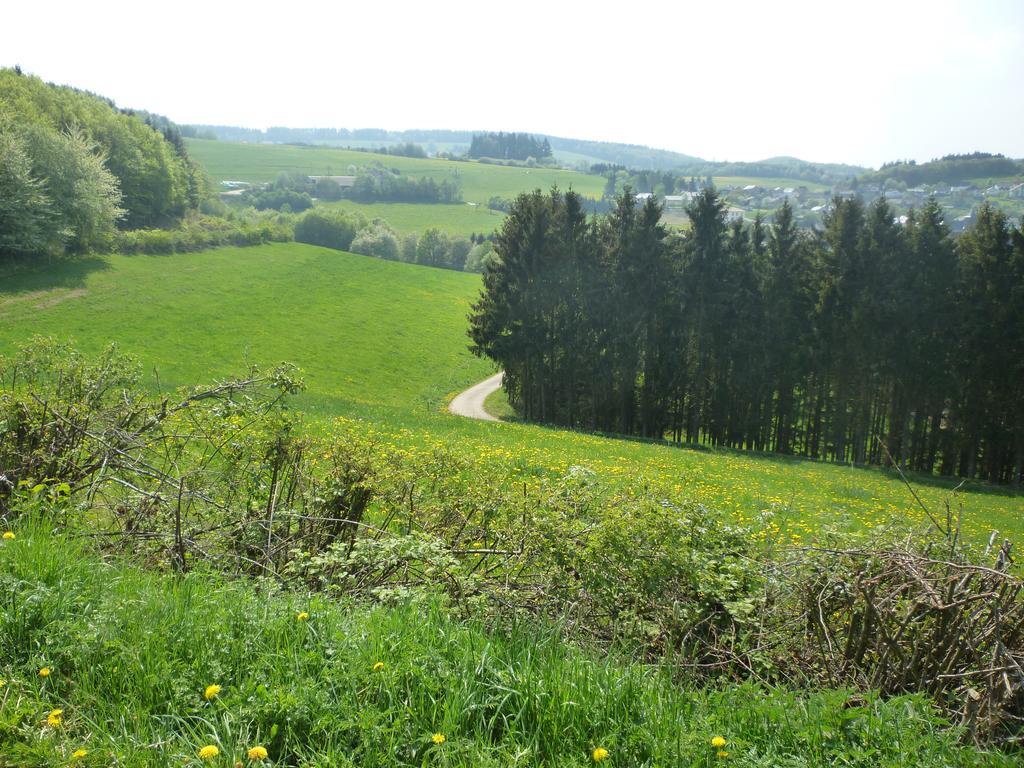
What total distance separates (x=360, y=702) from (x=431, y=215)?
121m

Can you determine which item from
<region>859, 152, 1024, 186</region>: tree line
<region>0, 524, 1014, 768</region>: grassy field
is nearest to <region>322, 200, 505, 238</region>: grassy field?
<region>859, 152, 1024, 186</region>: tree line

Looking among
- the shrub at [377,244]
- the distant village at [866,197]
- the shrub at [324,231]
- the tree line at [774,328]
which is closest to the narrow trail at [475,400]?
the tree line at [774,328]

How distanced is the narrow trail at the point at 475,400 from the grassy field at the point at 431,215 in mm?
59149

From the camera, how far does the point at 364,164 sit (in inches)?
6594

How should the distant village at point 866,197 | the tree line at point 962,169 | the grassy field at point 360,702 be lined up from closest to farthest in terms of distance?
the grassy field at point 360,702, the distant village at point 866,197, the tree line at point 962,169

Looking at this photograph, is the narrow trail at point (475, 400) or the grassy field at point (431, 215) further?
the grassy field at point (431, 215)

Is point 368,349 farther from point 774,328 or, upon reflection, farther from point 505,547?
point 505,547

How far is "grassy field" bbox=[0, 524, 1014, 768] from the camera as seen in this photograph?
3096mm

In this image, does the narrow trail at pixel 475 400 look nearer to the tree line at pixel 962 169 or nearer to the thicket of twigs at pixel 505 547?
the thicket of twigs at pixel 505 547

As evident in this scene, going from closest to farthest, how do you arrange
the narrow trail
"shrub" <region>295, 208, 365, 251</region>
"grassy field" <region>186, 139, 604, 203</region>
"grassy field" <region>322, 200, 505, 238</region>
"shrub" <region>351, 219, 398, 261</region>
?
the narrow trail < "shrub" <region>351, 219, 398, 261</region> < "shrub" <region>295, 208, 365, 251</region> < "grassy field" <region>322, 200, 505, 238</region> < "grassy field" <region>186, 139, 604, 203</region>

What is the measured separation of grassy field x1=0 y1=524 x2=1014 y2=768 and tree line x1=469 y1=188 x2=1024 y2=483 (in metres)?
32.2

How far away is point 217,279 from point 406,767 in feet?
193

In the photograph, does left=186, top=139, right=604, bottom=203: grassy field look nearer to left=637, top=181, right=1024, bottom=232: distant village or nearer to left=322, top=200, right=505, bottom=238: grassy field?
left=322, top=200, right=505, bottom=238: grassy field

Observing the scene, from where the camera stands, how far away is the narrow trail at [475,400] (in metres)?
40.1
